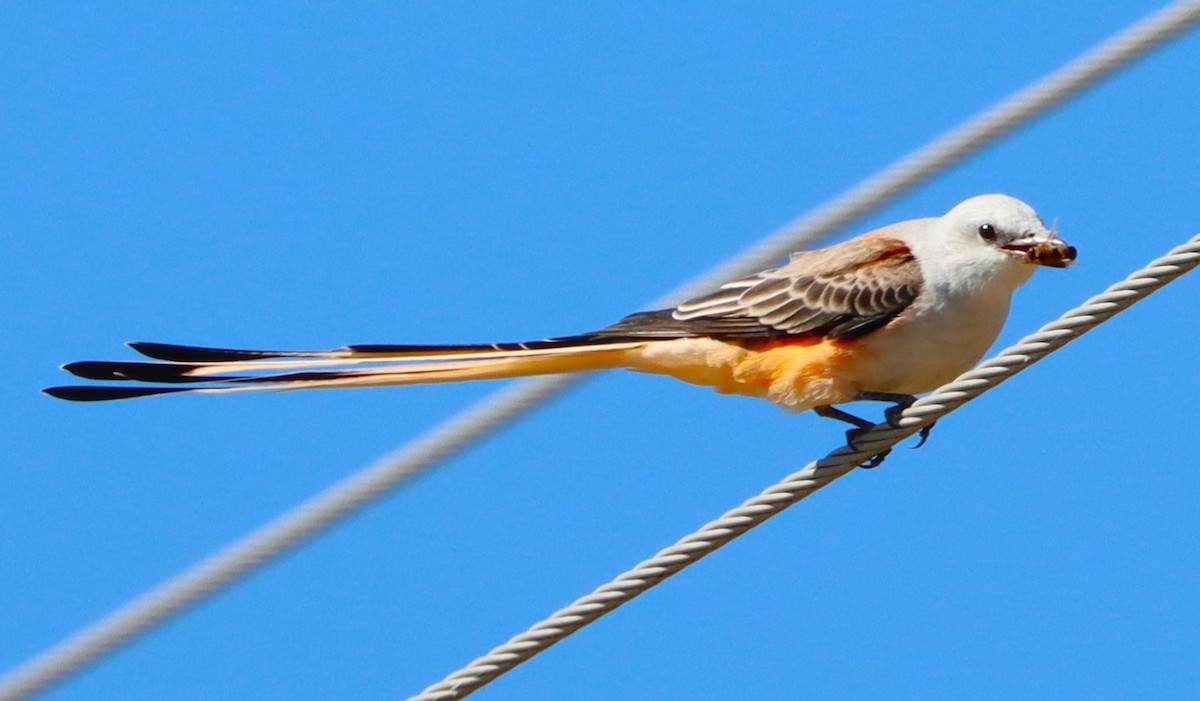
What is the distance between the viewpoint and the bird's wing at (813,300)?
4719mm

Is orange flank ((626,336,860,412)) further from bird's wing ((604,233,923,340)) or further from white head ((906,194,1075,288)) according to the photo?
white head ((906,194,1075,288))

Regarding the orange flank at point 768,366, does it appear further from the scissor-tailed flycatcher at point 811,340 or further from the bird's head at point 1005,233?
the bird's head at point 1005,233

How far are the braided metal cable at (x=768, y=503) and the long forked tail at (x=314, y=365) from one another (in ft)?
3.57

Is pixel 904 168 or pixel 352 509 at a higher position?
pixel 904 168

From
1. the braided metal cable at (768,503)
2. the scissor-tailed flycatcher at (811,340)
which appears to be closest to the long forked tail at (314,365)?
the scissor-tailed flycatcher at (811,340)

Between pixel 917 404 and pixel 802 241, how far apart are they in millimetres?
1537

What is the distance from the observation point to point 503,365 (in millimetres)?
4582

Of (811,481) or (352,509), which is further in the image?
(352,509)

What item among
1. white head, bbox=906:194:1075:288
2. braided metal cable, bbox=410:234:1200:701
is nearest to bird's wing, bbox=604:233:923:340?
white head, bbox=906:194:1075:288

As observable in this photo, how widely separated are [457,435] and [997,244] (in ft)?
5.68

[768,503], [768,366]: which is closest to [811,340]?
[768,366]

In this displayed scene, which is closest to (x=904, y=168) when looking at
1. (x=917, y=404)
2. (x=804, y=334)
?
(x=804, y=334)

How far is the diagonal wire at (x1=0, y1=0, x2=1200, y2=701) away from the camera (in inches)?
189

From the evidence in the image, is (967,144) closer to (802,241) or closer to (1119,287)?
(802,241)
